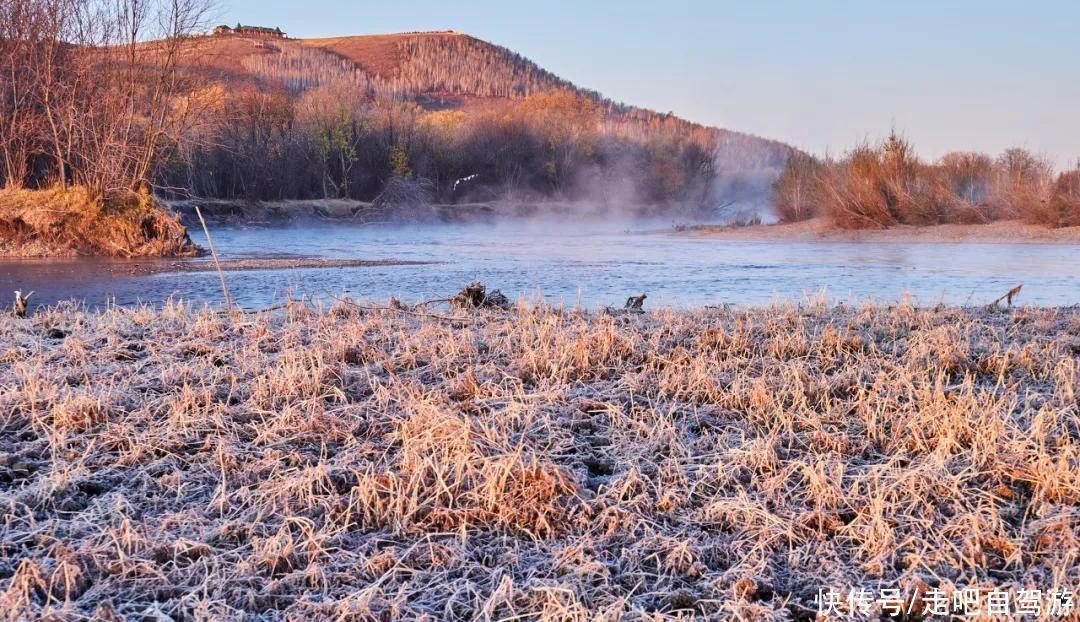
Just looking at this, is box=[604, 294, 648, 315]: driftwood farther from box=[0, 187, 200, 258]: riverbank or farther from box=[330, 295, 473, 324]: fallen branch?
box=[0, 187, 200, 258]: riverbank

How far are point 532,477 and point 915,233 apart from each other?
21.8 metres

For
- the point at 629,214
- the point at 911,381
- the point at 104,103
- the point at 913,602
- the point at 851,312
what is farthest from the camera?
the point at 629,214

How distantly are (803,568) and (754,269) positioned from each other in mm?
12264

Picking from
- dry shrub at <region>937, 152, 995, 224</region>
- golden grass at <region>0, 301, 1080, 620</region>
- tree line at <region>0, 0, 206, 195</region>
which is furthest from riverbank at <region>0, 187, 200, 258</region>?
dry shrub at <region>937, 152, 995, 224</region>

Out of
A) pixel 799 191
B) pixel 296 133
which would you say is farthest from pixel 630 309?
pixel 296 133

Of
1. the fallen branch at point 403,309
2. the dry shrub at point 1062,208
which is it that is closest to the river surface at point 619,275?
the fallen branch at point 403,309

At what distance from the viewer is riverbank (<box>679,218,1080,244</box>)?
19.7 meters

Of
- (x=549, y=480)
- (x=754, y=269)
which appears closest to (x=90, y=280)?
(x=754, y=269)

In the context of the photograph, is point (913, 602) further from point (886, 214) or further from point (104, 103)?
point (886, 214)

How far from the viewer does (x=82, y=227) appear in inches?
688

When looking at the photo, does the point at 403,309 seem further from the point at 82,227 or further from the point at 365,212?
the point at 365,212

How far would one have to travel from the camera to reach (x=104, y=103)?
1758 cm

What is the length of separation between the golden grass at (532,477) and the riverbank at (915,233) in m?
17.7

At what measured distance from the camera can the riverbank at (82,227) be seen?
17281 millimetres
